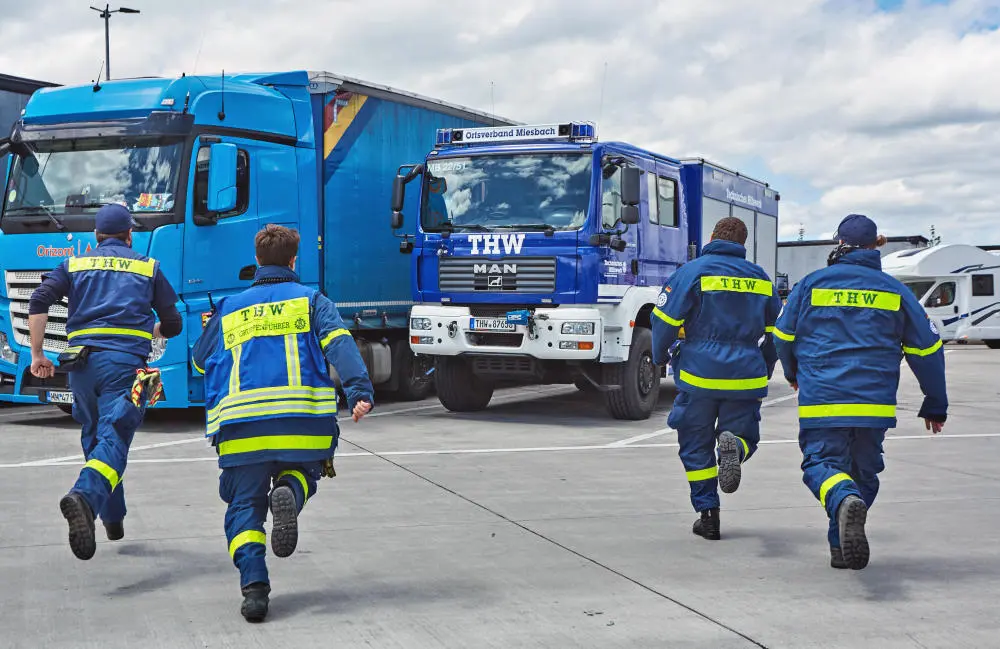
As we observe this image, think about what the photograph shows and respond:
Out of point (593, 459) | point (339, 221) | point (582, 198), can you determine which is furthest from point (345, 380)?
point (339, 221)

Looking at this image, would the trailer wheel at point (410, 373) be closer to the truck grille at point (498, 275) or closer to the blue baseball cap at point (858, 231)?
the truck grille at point (498, 275)

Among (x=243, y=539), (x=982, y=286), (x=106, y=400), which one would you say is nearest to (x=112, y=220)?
(x=106, y=400)

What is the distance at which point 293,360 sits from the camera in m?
5.21

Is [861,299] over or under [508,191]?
under

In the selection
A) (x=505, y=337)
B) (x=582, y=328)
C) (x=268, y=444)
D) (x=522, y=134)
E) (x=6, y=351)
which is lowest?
(x=268, y=444)

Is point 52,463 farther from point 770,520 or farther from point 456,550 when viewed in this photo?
point 770,520

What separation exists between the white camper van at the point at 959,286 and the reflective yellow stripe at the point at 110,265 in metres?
27.2

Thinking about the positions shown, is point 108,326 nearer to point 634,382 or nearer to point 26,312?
point 26,312

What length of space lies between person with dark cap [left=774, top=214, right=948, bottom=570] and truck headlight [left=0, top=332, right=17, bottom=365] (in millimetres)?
8863

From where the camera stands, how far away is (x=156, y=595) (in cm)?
549

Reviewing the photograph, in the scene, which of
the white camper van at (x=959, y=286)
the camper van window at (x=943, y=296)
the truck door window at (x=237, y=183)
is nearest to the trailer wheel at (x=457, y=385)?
the truck door window at (x=237, y=183)

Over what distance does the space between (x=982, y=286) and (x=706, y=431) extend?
26784mm

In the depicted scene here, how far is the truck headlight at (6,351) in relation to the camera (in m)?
12.4

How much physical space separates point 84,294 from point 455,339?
22.1ft
